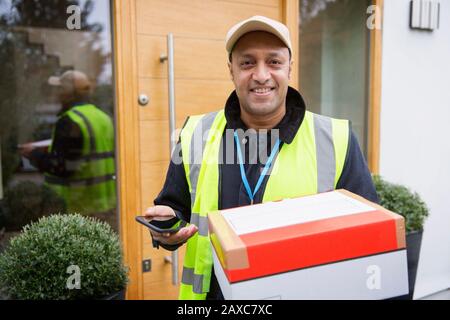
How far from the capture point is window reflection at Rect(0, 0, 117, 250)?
12.2 feet

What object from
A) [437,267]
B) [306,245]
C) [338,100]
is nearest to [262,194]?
[306,245]

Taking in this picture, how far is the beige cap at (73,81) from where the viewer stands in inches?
169

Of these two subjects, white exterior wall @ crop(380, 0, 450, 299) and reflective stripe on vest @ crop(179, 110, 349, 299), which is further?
white exterior wall @ crop(380, 0, 450, 299)

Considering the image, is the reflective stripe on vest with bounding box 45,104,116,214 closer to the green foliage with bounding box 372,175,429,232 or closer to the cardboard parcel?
the green foliage with bounding box 372,175,429,232

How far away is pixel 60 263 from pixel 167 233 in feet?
2.46

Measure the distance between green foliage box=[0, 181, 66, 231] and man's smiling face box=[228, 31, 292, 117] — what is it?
183 cm

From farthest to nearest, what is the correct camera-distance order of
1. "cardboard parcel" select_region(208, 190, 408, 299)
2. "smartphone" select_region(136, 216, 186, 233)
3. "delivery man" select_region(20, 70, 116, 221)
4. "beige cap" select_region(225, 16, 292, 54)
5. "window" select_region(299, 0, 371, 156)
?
"delivery man" select_region(20, 70, 116, 221) → "window" select_region(299, 0, 371, 156) → "beige cap" select_region(225, 16, 292, 54) → "smartphone" select_region(136, 216, 186, 233) → "cardboard parcel" select_region(208, 190, 408, 299)

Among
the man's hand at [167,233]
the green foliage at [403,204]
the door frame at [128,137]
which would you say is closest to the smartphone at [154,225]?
the man's hand at [167,233]

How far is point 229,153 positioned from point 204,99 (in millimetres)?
1194

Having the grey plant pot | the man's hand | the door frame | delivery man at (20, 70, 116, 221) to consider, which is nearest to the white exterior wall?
the grey plant pot

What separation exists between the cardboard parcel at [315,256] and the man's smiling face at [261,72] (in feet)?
1.52

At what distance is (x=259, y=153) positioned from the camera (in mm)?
1384

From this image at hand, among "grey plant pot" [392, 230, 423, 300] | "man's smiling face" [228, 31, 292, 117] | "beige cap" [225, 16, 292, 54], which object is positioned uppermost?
"beige cap" [225, 16, 292, 54]

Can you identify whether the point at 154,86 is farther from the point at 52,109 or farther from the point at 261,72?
the point at 52,109
